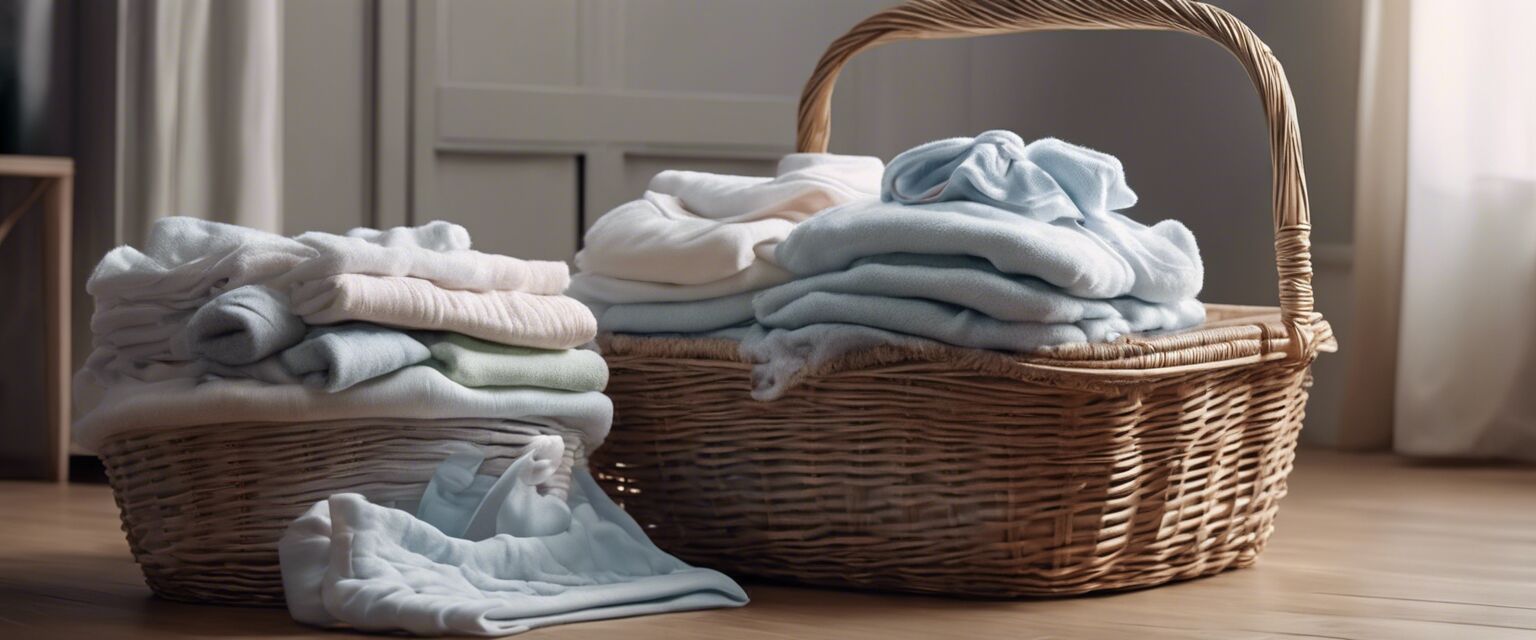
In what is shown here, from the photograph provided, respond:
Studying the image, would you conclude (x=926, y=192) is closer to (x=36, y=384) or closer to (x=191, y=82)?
(x=191, y=82)

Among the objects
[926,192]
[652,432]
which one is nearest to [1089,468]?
[926,192]

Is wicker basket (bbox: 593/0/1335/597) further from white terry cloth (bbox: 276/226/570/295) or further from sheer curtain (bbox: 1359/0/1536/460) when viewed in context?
sheer curtain (bbox: 1359/0/1536/460)

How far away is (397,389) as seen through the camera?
4.10 ft

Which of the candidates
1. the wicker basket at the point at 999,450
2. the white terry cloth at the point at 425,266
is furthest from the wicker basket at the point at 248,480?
the wicker basket at the point at 999,450

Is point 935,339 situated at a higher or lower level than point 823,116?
lower

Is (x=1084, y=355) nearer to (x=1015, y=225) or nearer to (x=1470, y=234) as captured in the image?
(x=1015, y=225)

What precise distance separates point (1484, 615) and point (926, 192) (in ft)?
Answer: 1.79

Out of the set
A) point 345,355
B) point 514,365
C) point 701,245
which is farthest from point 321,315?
point 701,245

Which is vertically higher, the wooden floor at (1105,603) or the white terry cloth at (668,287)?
the white terry cloth at (668,287)

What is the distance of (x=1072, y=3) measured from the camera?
5.08 feet

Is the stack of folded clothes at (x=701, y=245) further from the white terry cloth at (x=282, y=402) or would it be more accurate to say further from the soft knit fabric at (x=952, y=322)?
the white terry cloth at (x=282, y=402)

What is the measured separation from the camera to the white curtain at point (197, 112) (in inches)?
92.4

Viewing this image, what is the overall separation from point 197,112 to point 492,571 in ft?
4.41

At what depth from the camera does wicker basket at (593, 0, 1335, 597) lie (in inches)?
50.9
